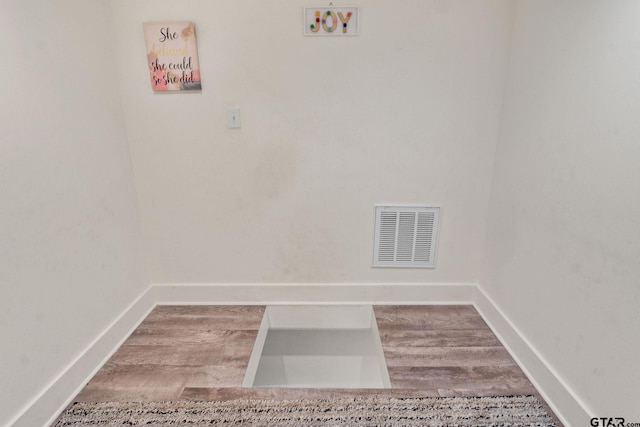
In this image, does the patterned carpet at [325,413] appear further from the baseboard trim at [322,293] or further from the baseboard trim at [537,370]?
the baseboard trim at [322,293]

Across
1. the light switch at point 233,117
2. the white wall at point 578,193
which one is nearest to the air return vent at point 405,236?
the white wall at point 578,193

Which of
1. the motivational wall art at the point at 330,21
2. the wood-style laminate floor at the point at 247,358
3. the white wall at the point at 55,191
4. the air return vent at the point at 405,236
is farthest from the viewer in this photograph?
the air return vent at the point at 405,236

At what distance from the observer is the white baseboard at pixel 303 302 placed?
4.57 ft

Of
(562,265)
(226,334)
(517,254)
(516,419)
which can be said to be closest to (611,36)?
(562,265)

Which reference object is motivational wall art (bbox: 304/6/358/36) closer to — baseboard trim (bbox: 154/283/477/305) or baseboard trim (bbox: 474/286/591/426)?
baseboard trim (bbox: 154/283/477/305)

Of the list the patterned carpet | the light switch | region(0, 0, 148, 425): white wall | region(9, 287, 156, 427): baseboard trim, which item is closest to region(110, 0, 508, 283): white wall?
the light switch

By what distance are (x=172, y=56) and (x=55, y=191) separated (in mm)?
910

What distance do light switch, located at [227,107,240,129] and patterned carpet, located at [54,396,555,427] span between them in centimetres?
141

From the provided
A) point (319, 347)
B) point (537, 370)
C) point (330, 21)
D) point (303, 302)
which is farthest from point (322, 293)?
point (330, 21)

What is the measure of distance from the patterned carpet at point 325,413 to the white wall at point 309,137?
0.81 meters

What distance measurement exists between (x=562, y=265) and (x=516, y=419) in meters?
0.67

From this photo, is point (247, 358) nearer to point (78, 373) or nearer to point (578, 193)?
point (78, 373)

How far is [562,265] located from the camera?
1.38 m

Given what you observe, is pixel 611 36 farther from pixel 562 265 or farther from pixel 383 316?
pixel 383 316
